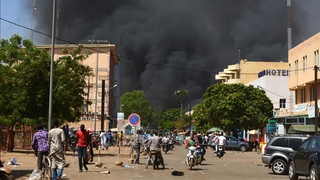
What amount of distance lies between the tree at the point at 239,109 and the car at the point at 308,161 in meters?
46.7

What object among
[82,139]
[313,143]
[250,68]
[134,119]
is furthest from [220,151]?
[250,68]

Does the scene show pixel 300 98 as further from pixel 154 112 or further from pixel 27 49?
pixel 154 112

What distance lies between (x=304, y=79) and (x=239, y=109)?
1260cm

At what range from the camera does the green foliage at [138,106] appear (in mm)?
124625

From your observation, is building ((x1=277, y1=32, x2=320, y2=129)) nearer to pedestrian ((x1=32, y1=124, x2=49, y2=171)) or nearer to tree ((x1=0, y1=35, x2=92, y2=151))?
tree ((x1=0, y1=35, x2=92, y2=151))

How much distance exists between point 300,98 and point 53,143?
47.1 meters

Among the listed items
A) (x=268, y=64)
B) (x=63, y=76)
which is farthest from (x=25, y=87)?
(x=268, y=64)

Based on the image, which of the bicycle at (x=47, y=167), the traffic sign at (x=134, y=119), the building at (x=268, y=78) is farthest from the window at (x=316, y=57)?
the bicycle at (x=47, y=167)

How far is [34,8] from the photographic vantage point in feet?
261

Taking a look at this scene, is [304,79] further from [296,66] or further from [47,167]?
[47,167]

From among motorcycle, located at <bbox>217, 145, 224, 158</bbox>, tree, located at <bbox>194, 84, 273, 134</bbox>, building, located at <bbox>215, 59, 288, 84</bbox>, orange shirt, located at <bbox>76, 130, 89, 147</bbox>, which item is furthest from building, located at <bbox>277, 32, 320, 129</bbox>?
building, located at <bbox>215, 59, 288, 84</bbox>

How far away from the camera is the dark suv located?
73.3 feet

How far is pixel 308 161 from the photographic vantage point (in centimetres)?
1638

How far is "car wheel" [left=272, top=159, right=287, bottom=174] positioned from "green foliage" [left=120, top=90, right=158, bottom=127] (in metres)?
97.2
